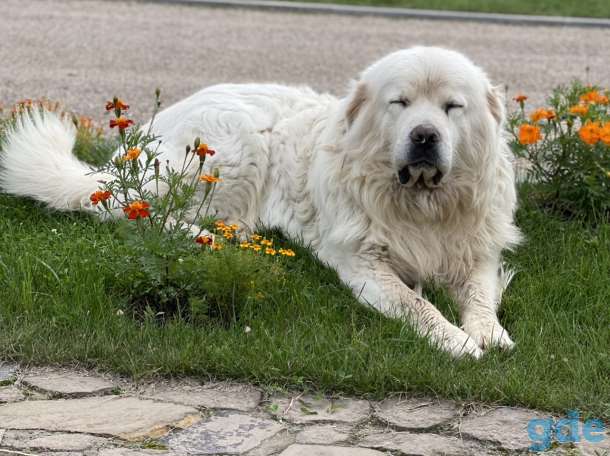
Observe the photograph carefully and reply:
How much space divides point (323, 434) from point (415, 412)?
377 mm

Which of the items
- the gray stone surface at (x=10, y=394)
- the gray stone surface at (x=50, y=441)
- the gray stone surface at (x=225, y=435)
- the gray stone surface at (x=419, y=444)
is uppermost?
the gray stone surface at (x=419, y=444)

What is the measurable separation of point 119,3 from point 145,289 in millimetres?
9147

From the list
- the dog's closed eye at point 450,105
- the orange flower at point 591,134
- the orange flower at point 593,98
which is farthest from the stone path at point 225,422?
the orange flower at point 593,98

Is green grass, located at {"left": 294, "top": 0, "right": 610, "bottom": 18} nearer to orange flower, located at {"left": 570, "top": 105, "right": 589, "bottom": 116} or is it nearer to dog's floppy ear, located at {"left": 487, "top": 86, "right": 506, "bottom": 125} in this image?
orange flower, located at {"left": 570, "top": 105, "right": 589, "bottom": 116}

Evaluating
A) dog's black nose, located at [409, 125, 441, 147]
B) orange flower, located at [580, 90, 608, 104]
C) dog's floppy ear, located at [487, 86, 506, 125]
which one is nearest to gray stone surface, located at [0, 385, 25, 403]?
dog's black nose, located at [409, 125, 441, 147]

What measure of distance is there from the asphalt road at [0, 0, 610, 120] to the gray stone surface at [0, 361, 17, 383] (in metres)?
4.00

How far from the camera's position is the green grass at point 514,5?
12438 mm

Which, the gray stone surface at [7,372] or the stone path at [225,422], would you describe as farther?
the gray stone surface at [7,372]

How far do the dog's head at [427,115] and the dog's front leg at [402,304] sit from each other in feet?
1.43

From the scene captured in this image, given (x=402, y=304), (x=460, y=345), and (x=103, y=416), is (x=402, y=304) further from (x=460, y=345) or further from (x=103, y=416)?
(x=103, y=416)

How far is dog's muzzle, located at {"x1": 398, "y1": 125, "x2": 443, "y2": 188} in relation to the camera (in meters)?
4.30

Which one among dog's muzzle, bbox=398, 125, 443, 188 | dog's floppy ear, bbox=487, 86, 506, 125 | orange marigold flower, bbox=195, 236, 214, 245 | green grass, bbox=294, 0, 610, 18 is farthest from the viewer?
green grass, bbox=294, 0, 610, 18

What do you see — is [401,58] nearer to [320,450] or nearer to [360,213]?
[360,213]

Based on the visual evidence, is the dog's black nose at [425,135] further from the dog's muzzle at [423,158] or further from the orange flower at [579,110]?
the orange flower at [579,110]
